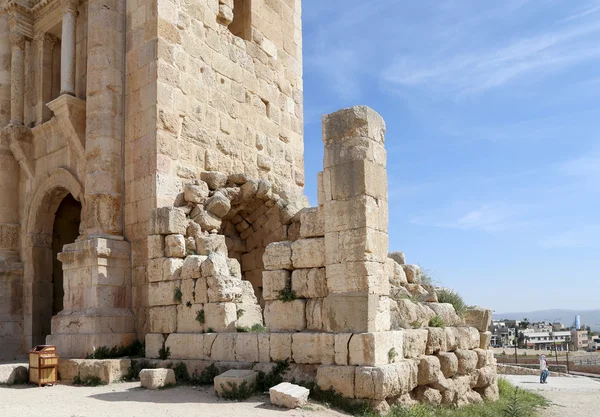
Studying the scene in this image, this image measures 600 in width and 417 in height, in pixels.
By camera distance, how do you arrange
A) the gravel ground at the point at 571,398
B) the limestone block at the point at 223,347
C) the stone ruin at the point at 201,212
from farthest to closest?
the gravel ground at the point at 571,398 → the limestone block at the point at 223,347 → the stone ruin at the point at 201,212

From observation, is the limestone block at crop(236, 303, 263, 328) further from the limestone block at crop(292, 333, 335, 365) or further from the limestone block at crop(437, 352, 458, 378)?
the limestone block at crop(437, 352, 458, 378)

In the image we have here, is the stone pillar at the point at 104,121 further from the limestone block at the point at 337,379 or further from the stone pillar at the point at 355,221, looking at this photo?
the limestone block at the point at 337,379

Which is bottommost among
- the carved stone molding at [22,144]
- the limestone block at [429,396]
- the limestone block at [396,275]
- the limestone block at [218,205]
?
the limestone block at [429,396]

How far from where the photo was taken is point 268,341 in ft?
24.9

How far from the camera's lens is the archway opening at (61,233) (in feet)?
40.3

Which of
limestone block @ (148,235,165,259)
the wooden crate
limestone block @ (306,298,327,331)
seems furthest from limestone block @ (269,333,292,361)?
the wooden crate

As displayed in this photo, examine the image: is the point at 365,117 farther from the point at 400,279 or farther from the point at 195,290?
the point at 195,290

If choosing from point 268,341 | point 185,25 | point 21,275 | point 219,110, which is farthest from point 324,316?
point 21,275

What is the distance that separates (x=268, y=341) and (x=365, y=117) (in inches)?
120

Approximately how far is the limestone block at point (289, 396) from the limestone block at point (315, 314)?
2.78ft

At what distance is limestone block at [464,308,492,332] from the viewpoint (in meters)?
9.88

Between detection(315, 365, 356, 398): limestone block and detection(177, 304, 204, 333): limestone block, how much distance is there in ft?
7.90

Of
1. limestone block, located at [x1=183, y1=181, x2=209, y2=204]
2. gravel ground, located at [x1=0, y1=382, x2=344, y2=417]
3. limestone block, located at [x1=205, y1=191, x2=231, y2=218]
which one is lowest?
gravel ground, located at [x1=0, y1=382, x2=344, y2=417]

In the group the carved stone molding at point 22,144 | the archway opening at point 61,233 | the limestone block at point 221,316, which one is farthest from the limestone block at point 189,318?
the carved stone molding at point 22,144
